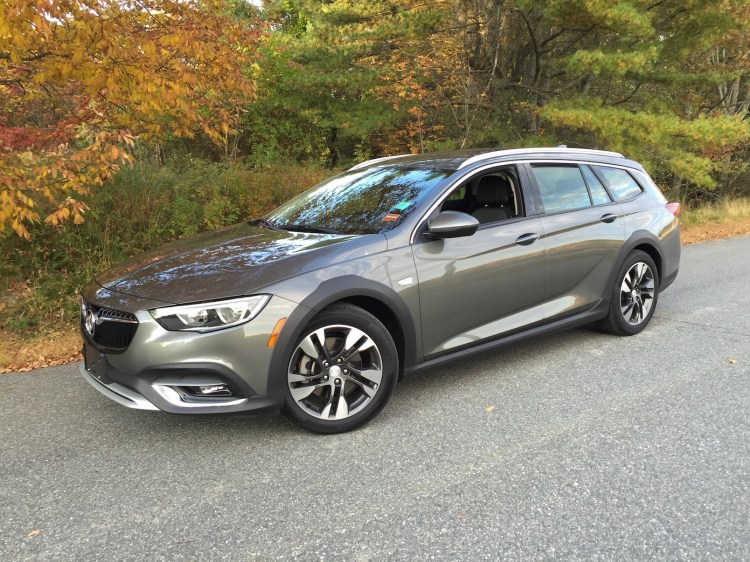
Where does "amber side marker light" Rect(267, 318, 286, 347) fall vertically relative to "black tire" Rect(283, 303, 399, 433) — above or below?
above

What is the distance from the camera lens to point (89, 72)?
4.62 meters

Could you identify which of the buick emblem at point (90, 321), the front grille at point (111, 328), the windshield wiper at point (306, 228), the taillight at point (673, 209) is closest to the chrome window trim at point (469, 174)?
the windshield wiper at point (306, 228)

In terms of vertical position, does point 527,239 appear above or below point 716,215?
above

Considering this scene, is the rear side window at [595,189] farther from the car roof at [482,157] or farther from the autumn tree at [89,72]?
the autumn tree at [89,72]

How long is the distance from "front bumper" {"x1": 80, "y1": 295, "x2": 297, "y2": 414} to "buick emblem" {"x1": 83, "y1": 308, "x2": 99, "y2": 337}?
1.13 ft

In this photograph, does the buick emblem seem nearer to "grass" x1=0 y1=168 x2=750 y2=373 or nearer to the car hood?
the car hood

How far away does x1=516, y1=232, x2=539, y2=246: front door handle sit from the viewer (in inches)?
163

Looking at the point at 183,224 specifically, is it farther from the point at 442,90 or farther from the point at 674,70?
the point at 674,70

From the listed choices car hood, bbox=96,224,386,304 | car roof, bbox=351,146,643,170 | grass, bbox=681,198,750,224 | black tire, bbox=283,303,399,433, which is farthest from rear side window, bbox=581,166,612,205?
grass, bbox=681,198,750,224

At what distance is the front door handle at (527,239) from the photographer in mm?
4152

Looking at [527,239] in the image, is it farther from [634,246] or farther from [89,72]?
[89,72]

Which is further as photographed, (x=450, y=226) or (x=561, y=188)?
(x=561, y=188)

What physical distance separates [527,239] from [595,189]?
1166 millimetres

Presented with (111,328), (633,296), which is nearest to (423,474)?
(111,328)
